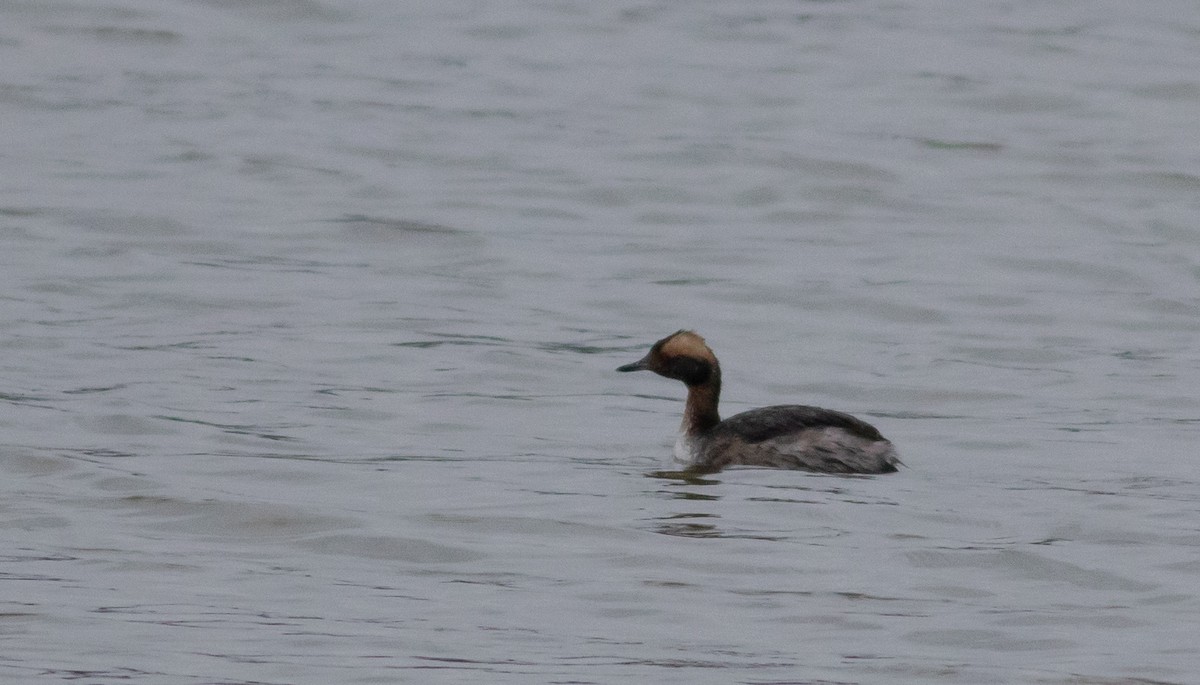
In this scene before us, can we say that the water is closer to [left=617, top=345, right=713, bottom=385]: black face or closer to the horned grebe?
the horned grebe

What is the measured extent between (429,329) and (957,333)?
3398 mm

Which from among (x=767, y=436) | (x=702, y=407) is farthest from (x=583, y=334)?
(x=767, y=436)

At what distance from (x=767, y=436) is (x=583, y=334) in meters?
3.88

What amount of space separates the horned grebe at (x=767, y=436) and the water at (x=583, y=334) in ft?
0.48

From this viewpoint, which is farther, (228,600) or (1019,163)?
(1019,163)

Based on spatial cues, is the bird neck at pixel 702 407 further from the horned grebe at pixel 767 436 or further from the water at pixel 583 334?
the water at pixel 583 334

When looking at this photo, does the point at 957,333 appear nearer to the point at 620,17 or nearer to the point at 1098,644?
the point at 1098,644

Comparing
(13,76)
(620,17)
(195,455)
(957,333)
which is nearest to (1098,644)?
(195,455)

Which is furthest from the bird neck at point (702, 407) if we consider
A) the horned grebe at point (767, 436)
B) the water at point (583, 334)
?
the water at point (583, 334)

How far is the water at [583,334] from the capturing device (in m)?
8.77

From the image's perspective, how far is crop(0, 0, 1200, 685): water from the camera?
345 inches

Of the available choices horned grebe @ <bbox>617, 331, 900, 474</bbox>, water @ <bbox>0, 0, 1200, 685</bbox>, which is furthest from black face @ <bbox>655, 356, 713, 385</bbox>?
water @ <bbox>0, 0, 1200, 685</bbox>

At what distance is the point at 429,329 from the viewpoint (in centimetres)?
1569

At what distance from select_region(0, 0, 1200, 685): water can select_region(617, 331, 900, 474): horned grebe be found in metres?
0.15
